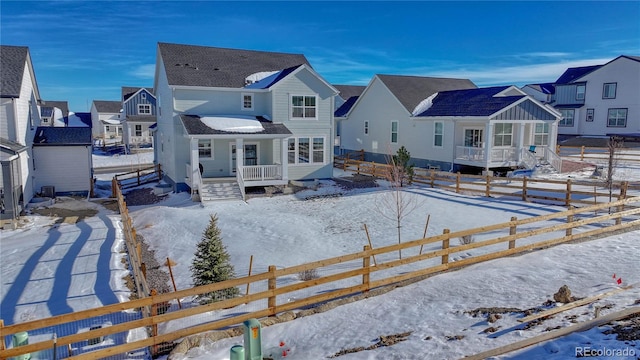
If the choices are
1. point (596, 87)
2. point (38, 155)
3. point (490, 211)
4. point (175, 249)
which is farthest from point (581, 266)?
point (596, 87)

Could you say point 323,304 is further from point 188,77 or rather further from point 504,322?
point 188,77

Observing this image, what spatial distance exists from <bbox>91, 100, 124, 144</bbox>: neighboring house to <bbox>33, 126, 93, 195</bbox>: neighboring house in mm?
45397

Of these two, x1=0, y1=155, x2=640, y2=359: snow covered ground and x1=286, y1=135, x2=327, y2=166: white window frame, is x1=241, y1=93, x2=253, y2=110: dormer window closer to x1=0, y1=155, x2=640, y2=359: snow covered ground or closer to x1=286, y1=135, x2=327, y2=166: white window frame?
x1=286, y1=135, x2=327, y2=166: white window frame

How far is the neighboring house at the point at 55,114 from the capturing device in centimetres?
6056

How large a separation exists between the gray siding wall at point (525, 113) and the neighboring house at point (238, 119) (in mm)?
10315

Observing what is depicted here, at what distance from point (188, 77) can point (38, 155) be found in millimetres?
8982

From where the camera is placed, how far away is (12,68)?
21781mm

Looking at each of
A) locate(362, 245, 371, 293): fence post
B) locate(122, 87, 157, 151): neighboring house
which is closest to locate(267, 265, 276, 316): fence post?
locate(362, 245, 371, 293): fence post

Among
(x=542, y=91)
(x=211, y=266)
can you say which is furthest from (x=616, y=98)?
(x=211, y=266)

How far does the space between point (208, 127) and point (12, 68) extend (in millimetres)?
10044

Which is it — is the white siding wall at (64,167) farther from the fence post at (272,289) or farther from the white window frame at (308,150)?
the fence post at (272,289)

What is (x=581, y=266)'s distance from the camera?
9844 mm

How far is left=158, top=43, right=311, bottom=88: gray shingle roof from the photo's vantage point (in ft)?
78.6

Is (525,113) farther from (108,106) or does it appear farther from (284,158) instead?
(108,106)
